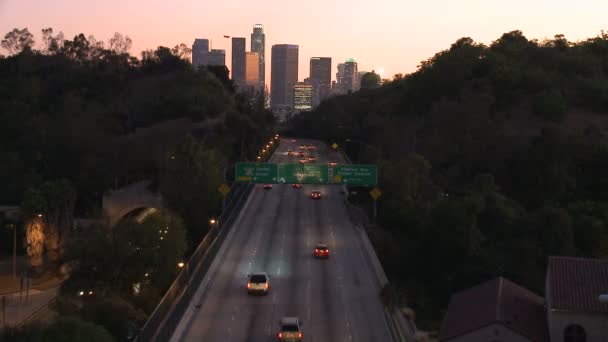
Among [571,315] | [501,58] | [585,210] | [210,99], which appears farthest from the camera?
[210,99]

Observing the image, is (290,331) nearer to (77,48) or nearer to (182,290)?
(182,290)

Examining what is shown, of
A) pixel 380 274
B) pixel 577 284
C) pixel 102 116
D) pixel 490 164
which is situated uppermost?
pixel 102 116

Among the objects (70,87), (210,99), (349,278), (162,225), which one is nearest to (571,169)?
(349,278)

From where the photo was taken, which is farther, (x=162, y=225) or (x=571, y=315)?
(x=162, y=225)

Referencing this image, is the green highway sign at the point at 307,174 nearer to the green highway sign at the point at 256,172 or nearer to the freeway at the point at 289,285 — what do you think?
the green highway sign at the point at 256,172

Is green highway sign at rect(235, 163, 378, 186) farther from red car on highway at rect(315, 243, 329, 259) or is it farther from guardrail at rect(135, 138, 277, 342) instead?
red car on highway at rect(315, 243, 329, 259)

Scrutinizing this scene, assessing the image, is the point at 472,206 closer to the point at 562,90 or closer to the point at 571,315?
the point at 571,315

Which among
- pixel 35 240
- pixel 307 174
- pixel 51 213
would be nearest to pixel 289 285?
pixel 307 174
